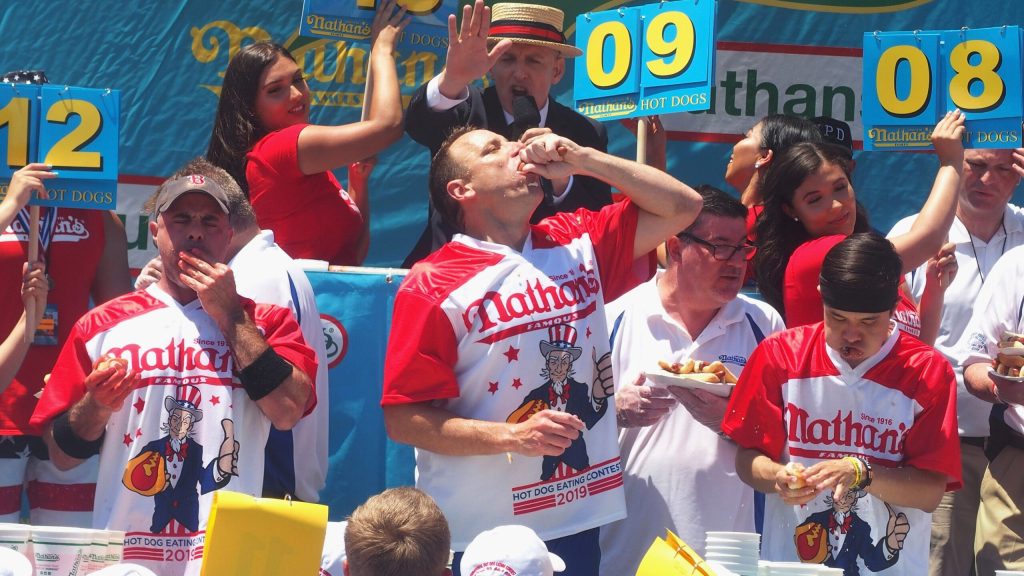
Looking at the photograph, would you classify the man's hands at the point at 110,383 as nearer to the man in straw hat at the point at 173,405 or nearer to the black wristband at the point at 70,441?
the man in straw hat at the point at 173,405

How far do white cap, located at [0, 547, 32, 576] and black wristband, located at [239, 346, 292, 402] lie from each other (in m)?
1.02

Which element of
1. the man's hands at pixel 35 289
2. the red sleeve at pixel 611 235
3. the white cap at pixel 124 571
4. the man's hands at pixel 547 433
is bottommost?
the white cap at pixel 124 571

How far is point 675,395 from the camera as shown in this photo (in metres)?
4.18

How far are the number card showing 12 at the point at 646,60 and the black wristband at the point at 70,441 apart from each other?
7.73 feet

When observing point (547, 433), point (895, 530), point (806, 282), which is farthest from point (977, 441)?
point (547, 433)

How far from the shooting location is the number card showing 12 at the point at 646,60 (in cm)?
500

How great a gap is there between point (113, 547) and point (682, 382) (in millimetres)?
1700

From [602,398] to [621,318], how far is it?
57 cm

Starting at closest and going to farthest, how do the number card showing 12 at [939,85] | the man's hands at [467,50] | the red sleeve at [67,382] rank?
the red sleeve at [67,382]
the man's hands at [467,50]
the number card showing 12 at [939,85]

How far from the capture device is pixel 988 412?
5.42m

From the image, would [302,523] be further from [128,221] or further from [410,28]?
[128,221]

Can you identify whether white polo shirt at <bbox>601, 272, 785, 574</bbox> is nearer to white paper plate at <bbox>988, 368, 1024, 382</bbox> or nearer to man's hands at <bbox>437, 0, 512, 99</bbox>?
white paper plate at <bbox>988, 368, 1024, 382</bbox>

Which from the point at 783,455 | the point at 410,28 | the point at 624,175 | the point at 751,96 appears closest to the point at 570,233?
the point at 624,175

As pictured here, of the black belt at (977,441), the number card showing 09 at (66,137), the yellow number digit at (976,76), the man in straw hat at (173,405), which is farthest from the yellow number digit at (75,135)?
the black belt at (977,441)
